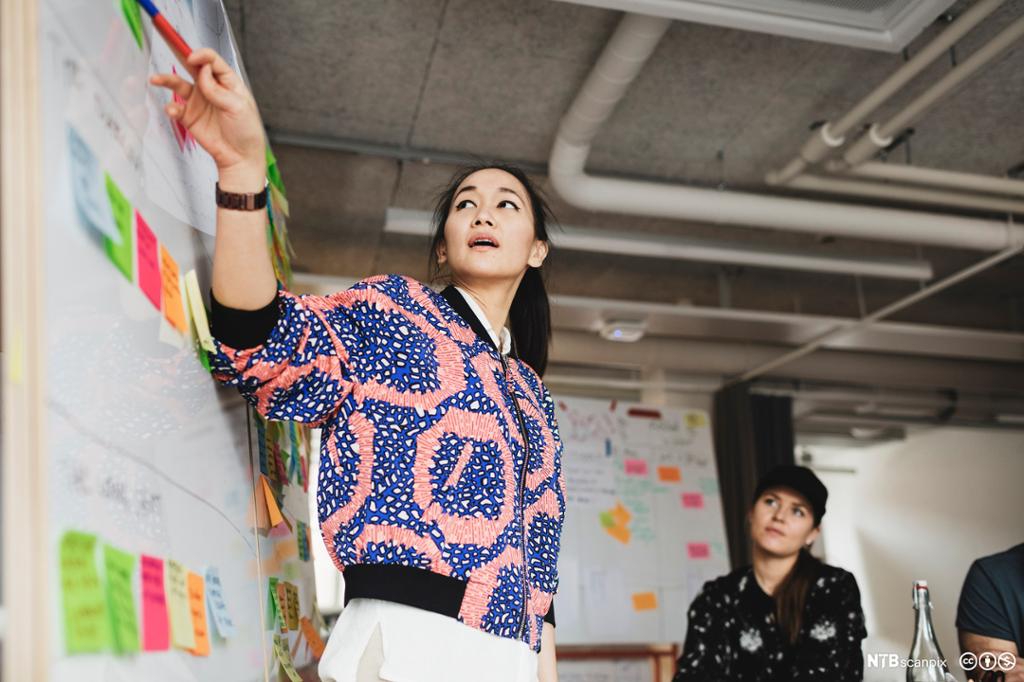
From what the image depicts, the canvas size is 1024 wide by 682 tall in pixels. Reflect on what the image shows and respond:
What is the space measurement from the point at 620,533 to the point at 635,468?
41 centimetres

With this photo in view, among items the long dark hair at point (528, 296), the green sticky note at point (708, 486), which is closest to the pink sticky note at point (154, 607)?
the long dark hair at point (528, 296)

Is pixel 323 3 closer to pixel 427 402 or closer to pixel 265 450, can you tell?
pixel 265 450

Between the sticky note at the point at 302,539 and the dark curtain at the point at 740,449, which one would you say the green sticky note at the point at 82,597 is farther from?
the dark curtain at the point at 740,449

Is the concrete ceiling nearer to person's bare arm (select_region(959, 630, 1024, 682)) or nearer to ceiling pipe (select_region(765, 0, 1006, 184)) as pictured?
ceiling pipe (select_region(765, 0, 1006, 184))

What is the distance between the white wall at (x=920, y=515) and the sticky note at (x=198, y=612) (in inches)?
356

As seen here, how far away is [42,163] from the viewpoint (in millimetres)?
748

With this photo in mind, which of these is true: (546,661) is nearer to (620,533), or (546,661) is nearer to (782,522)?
(782,522)

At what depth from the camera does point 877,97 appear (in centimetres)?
316

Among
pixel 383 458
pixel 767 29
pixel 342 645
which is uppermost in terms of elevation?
pixel 767 29

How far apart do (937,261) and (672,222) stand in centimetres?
166

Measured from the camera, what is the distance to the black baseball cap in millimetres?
2736

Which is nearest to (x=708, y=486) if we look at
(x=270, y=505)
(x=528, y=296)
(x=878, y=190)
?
(x=878, y=190)

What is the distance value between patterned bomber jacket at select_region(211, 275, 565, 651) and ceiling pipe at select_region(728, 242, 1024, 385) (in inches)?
144

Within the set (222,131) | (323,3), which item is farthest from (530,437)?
(323,3)
